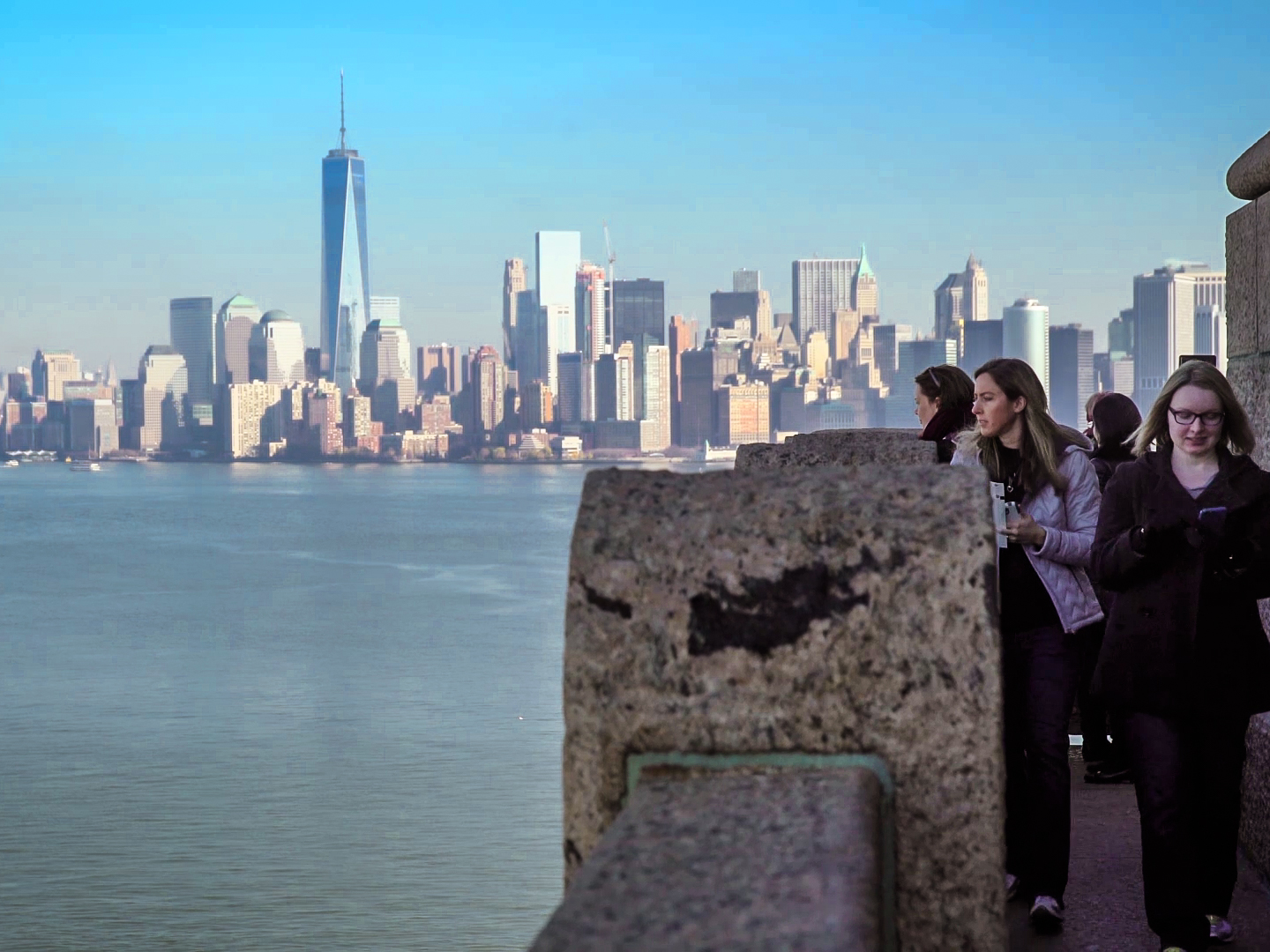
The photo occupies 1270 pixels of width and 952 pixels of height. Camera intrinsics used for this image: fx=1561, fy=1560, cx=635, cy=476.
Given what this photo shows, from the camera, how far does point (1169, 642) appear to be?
309 centimetres

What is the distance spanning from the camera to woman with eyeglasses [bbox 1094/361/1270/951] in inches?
121

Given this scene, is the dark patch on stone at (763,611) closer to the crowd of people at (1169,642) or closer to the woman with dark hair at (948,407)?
the crowd of people at (1169,642)

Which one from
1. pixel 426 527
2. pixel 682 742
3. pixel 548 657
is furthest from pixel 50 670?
pixel 426 527

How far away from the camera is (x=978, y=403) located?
362 cm

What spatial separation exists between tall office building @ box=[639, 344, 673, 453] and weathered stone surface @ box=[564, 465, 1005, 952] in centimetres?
14263

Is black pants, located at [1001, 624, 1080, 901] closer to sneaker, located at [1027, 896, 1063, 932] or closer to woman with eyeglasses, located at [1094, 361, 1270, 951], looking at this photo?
sneaker, located at [1027, 896, 1063, 932]

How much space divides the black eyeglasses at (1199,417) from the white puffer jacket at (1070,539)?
382 millimetres

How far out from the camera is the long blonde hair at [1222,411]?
3.16 m

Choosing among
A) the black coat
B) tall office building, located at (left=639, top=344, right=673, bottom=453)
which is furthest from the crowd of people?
tall office building, located at (left=639, top=344, right=673, bottom=453)

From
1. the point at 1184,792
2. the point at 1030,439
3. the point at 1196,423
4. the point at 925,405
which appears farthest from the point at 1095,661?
the point at 1196,423

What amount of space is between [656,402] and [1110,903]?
155 meters

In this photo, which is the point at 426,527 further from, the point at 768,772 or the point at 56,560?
the point at 768,772

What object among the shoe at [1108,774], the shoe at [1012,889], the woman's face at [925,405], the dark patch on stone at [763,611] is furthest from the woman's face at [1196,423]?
the shoe at [1108,774]

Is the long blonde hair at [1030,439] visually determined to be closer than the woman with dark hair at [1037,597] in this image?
No
